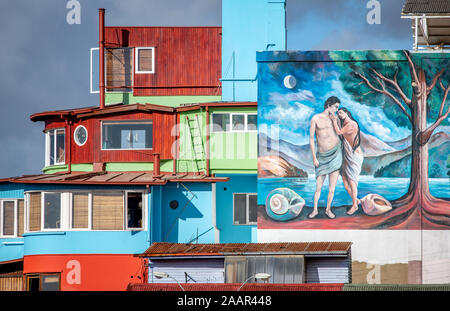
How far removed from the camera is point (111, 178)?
4484cm

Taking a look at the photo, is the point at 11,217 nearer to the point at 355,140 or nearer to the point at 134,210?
the point at 134,210

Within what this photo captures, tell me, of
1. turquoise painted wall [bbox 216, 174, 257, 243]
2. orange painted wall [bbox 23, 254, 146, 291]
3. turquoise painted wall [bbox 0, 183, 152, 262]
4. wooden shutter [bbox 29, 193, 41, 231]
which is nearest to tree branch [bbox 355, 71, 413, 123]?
turquoise painted wall [bbox 216, 174, 257, 243]

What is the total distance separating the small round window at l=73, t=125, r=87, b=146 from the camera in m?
49.2

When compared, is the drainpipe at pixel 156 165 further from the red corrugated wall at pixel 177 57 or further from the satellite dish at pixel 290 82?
the red corrugated wall at pixel 177 57

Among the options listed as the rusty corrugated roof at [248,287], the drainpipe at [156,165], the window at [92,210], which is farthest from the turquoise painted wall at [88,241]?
the rusty corrugated roof at [248,287]

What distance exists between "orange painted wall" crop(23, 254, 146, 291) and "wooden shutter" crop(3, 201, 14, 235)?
5.17 metres

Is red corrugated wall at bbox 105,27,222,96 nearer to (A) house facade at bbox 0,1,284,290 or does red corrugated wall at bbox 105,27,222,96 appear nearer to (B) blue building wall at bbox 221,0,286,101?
(A) house facade at bbox 0,1,284,290

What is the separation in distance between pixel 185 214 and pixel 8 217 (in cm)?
957

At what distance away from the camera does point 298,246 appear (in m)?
37.4

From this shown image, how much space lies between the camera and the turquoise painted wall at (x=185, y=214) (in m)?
45.0

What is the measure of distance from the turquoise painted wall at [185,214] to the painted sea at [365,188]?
12.5ft

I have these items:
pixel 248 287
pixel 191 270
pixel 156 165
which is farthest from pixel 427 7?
pixel 248 287
